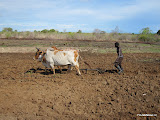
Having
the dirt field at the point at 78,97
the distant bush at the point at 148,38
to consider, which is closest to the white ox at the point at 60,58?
the dirt field at the point at 78,97

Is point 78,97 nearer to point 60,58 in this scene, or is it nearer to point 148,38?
point 60,58

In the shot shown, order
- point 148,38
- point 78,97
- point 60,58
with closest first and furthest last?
1. point 78,97
2. point 60,58
3. point 148,38

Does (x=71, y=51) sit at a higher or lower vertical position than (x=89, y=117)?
higher

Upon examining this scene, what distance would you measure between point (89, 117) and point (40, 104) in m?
1.85

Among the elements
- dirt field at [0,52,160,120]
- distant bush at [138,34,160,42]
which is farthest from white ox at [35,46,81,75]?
distant bush at [138,34,160,42]

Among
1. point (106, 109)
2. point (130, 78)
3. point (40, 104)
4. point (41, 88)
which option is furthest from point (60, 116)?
point (130, 78)

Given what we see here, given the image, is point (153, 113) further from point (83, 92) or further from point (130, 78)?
point (130, 78)

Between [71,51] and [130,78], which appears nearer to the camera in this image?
[130,78]

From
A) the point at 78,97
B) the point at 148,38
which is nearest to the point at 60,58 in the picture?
the point at 78,97

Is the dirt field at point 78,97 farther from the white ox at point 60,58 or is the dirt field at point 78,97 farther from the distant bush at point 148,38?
the distant bush at point 148,38

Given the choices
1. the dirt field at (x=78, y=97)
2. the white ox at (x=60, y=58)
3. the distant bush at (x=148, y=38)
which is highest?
the distant bush at (x=148, y=38)

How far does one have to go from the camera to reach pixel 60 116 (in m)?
5.41

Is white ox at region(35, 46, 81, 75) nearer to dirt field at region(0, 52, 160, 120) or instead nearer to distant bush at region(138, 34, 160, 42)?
dirt field at region(0, 52, 160, 120)

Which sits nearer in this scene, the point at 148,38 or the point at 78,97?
the point at 78,97
